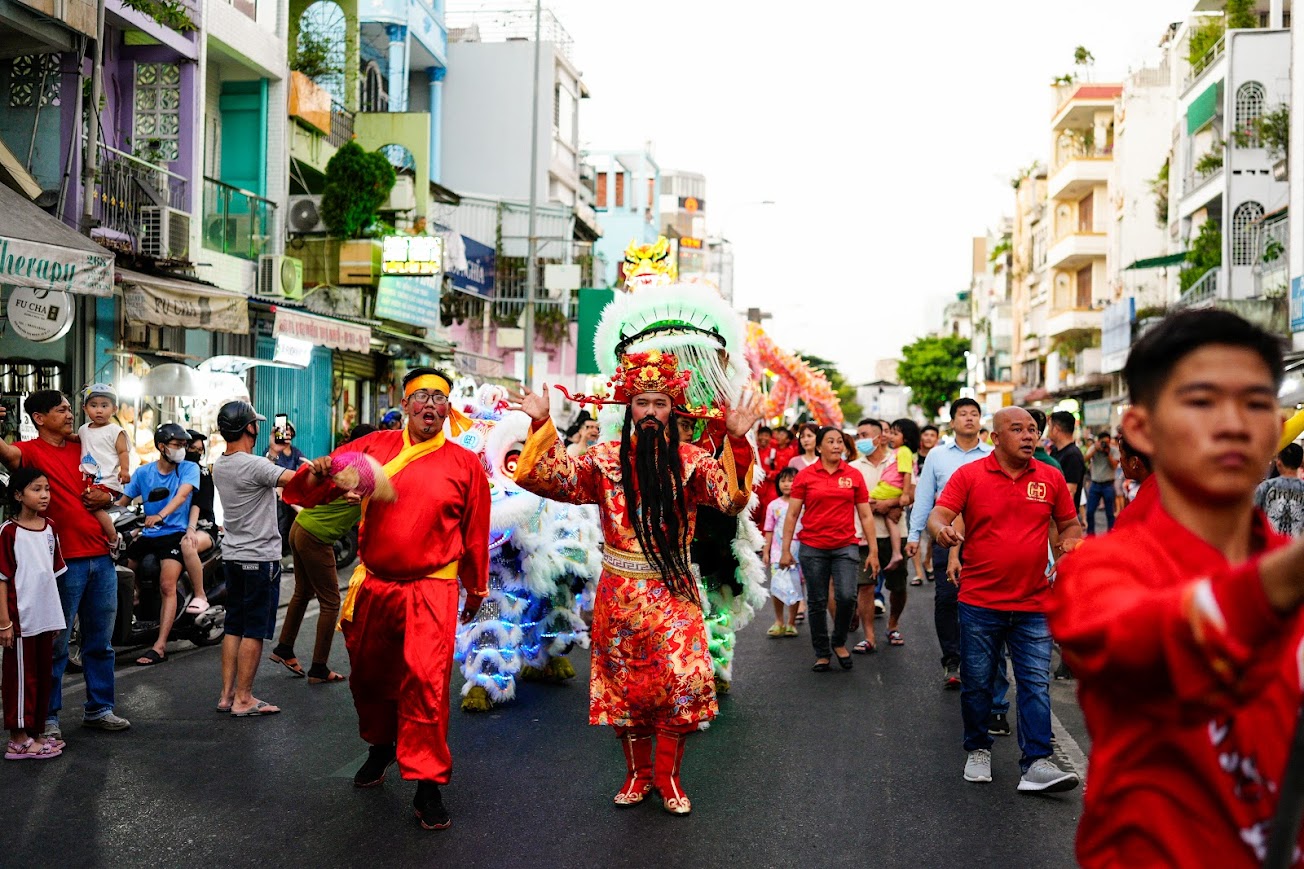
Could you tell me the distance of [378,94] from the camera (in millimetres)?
29234

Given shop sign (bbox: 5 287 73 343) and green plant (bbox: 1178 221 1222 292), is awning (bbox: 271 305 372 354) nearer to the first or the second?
shop sign (bbox: 5 287 73 343)

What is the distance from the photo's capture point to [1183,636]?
6.37ft

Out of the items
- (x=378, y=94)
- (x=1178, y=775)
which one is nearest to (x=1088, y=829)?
(x=1178, y=775)

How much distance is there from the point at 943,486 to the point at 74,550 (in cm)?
528

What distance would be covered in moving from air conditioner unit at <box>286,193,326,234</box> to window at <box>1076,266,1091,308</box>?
123 feet

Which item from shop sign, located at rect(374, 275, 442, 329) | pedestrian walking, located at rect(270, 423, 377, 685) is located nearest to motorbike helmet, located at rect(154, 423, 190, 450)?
pedestrian walking, located at rect(270, 423, 377, 685)

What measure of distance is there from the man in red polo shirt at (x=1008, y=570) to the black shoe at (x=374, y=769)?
2.83m

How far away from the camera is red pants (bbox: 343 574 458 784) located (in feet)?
18.4

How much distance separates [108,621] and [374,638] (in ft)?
7.34

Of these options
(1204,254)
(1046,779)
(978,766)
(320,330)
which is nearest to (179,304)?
(320,330)

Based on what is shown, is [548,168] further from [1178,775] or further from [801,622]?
[1178,775]

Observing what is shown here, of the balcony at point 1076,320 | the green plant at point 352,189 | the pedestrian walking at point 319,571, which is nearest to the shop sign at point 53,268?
the pedestrian walking at point 319,571

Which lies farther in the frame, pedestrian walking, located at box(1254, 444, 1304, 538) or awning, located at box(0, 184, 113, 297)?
awning, located at box(0, 184, 113, 297)

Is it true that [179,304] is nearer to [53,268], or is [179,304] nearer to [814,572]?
[53,268]
